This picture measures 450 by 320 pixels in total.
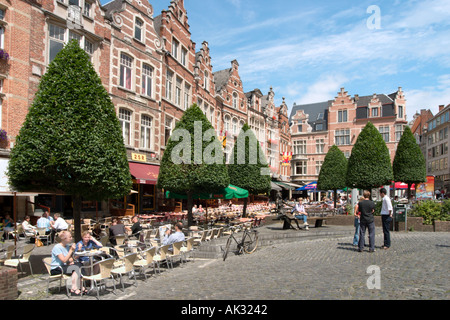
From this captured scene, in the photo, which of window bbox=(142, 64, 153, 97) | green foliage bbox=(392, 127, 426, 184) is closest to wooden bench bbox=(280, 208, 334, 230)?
green foliage bbox=(392, 127, 426, 184)

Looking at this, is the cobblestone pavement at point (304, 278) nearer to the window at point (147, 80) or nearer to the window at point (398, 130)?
the window at point (147, 80)

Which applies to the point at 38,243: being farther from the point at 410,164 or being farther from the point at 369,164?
the point at 410,164

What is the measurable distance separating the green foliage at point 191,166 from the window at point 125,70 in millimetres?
7422

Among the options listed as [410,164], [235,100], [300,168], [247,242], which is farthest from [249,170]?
[300,168]

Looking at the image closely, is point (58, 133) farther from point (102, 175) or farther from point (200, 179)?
point (200, 179)

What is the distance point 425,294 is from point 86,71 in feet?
28.1

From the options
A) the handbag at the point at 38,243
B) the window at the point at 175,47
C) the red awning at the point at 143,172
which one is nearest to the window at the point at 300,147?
the window at the point at 175,47

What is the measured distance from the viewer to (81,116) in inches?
340

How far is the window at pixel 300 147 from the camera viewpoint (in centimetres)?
5916

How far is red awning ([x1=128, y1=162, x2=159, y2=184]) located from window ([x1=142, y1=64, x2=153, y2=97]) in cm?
455

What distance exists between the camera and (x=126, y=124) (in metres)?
21.5

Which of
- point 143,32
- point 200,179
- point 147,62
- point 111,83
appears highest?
point 143,32

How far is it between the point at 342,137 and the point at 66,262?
5425 centimetres
